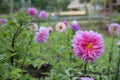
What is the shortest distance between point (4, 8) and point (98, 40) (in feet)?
35.4

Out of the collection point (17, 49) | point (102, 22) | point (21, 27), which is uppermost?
point (21, 27)

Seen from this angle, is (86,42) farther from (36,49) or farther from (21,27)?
(36,49)

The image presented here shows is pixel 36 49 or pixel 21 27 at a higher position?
pixel 21 27

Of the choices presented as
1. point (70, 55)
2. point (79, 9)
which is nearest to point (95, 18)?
point (79, 9)

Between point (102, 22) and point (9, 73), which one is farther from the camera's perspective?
point (102, 22)

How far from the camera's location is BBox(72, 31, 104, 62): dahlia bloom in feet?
3.78

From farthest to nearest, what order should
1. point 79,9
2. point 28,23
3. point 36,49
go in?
point 79,9, point 36,49, point 28,23

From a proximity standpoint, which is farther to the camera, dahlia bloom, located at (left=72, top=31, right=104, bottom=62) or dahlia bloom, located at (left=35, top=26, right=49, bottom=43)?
dahlia bloom, located at (left=35, top=26, right=49, bottom=43)

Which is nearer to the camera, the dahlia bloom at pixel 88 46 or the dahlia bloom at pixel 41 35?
the dahlia bloom at pixel 88 46

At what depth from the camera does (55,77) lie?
1426mm

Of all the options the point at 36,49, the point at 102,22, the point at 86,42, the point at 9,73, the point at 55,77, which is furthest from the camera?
the point at 102,22

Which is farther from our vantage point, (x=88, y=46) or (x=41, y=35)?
(x=41, y=35)

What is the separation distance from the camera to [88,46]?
1.16 metres

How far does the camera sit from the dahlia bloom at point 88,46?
1152 mm
